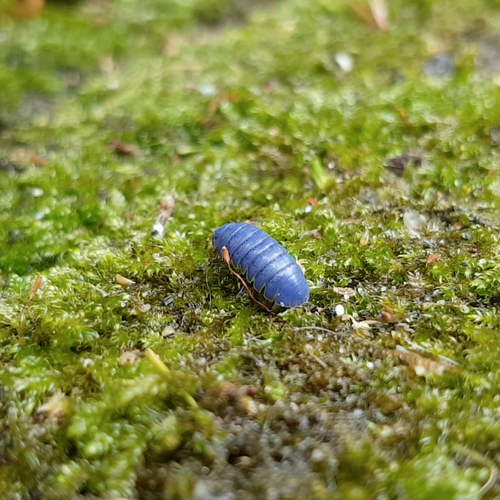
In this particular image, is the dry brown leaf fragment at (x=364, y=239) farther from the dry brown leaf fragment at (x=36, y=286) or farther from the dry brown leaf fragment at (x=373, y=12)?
the dry brown leaf fragment at (x=373, y=12)

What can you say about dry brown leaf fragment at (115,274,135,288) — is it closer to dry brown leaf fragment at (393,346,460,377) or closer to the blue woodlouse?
the blue woodlouse

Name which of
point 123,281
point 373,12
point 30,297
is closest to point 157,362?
point 123,281

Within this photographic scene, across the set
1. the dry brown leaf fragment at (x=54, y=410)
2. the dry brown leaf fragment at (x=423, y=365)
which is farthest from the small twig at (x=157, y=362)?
the dry brown leaf fragment at (x=423, y=365)

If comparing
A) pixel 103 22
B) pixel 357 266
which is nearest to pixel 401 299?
pixel 357 266

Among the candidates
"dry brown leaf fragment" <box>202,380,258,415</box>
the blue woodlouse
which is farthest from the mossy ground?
the blue woodlouse

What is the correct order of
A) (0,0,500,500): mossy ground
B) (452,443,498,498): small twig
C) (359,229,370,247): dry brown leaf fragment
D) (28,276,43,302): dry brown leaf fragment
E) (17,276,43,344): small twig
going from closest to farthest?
1. (452,443,498,498): small twig
2. (0,0,500,500): mossy ground
3. (17,276,43,344): small twig
4. (28,276,43,302): dry brown leaf fragment
5. (359,229,370,247): dry brown leaf fragment

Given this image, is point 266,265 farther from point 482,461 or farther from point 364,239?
point 482,461
